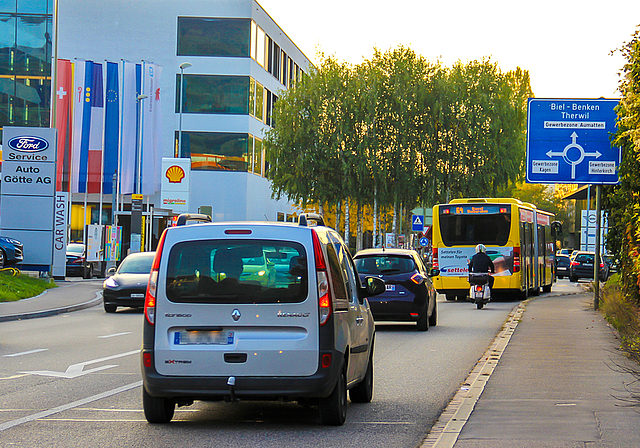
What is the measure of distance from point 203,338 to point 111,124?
45062 mm

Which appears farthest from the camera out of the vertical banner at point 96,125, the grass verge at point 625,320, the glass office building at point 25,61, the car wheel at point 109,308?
the vertical banner at point 96,125

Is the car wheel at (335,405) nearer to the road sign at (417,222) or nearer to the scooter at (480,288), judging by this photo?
the scooter at (480,288)

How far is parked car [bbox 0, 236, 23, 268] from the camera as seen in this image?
31.2 meters

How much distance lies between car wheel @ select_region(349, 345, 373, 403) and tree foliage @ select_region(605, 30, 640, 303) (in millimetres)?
4637

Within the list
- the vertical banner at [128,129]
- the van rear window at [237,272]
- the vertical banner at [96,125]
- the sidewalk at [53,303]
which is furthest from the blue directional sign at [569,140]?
the vertical banner at [96,125]

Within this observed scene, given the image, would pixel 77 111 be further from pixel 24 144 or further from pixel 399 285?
pixel 399 285

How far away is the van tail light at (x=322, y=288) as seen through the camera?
7609mm

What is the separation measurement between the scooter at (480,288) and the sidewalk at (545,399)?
10094 mm

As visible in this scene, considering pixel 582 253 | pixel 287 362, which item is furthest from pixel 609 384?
pixel 582 253

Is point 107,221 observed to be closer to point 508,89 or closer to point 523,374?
point 508,89

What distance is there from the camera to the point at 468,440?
6945mm

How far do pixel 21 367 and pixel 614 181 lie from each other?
15.3 meters

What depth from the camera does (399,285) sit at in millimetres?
18109

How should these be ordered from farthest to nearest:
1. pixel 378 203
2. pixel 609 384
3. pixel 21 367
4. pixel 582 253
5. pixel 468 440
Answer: pixel 582 253, pixel 378 203, pixel 21 367, pixel 609 384, pixel 468 440
